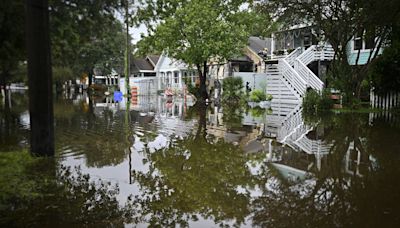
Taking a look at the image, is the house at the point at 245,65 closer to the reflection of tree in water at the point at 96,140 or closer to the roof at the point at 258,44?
the roof at the point at 258,44

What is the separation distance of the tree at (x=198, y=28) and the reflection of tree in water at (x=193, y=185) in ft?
57.9

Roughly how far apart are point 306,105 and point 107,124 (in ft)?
35.1

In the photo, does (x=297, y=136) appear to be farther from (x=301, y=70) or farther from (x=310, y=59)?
(x=310, y=59)

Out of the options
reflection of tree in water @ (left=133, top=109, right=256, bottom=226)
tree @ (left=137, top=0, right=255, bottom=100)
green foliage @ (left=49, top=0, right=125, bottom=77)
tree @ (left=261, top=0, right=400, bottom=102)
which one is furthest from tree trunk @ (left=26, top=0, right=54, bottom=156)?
tree @ (left=137, top=0, right=255, bottom=100)

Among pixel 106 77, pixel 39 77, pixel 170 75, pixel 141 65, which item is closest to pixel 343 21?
pixel 39 77

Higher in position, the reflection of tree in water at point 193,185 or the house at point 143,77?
the house at point 143,77

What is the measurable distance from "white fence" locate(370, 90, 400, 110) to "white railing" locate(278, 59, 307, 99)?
12.5 ft

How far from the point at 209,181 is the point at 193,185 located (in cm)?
36

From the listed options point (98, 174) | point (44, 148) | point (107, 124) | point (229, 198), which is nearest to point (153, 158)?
point (98, 174)

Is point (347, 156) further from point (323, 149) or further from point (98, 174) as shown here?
point (98, 174)

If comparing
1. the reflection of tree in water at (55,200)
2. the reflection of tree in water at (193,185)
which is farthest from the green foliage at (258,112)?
the reflection of tree in water at (55,200)

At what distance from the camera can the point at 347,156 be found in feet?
26.7

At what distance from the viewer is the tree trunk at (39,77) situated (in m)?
5.69

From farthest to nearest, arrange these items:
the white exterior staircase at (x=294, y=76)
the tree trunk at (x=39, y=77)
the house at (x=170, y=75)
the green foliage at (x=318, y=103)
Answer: the house at (x=170, y=75), the white exterior staircase at (x=294, y=76), the green foliage at (x=318, y=103), the tree trunk at (x=39, y=77)
